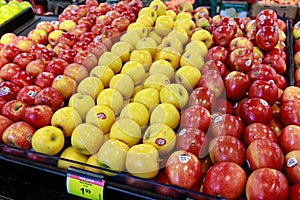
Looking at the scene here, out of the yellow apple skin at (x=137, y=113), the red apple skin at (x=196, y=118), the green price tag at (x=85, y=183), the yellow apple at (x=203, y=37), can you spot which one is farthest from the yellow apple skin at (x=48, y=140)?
the yellow apple at (x=203, y=37)

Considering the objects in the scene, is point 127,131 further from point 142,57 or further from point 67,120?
point 142,57

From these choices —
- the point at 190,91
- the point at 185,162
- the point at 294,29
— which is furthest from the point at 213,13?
the point at 185,162

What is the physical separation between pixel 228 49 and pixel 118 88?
842 millimetres

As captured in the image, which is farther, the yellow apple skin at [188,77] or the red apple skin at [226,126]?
the yellow apple skin at [188,77]

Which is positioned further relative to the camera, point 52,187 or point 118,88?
point 118,88

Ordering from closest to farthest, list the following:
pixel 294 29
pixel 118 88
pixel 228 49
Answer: pixel 118 88 < pixel 228 49 < pixel 294 29

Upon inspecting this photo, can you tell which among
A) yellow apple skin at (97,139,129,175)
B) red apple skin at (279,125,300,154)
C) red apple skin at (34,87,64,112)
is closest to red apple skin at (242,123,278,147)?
red apple skin at (279,125,300,154)

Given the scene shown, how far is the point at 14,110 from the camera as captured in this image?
1470 mm

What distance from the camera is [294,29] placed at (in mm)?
2320

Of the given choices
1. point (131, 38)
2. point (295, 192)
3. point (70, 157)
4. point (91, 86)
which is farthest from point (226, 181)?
point (131, 38)

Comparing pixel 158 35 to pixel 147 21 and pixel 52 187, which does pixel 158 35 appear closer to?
pixel 147 21

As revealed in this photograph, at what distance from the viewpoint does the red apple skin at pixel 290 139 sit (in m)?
1.25

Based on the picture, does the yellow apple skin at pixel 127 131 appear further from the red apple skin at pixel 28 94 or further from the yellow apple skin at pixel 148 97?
the red apple skin at pixel 28 94

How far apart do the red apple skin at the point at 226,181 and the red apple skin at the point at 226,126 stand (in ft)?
0.62
